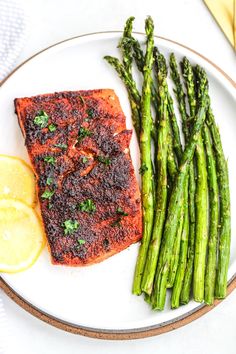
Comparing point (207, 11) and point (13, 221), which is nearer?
point (13, 221)

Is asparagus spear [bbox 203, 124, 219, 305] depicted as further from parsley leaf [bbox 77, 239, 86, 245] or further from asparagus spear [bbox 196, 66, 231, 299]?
parsley leaf [bbox 77, 239, 86, 245]

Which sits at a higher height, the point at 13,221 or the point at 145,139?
the point at 145,139

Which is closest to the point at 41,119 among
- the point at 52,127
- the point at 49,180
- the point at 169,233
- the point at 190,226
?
the point at 52,127

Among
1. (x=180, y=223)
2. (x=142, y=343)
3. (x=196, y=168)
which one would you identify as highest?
(x=196, y=168)

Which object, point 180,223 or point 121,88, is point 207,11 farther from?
point 180,223

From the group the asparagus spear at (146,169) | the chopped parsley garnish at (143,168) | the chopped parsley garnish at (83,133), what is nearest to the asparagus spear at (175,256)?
the asparagus spear at (146,169)

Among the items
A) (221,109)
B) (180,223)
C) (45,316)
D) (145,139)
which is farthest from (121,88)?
(45,316)

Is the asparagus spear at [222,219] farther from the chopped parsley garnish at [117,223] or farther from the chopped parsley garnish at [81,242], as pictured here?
the chopped parsley garnish at [81,242]
